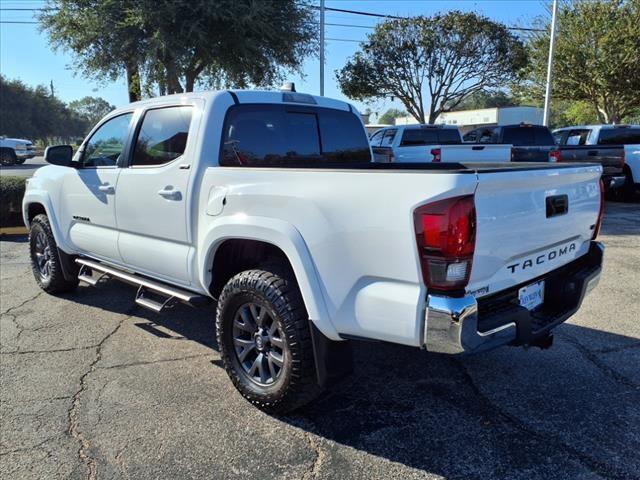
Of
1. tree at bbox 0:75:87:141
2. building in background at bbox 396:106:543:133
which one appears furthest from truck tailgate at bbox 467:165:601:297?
tree at bbox 0:75:87:141

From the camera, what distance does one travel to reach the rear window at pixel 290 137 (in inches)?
145

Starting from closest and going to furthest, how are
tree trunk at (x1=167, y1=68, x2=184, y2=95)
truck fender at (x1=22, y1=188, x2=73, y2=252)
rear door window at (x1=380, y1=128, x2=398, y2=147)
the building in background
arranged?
truck fender at (x1=22, y1=188, x2=73, y2=252)
rear door window at (x1=380, y1=128, x2=398, y2=147)
tree trunk at (x1=167, y1=68, x2=184, y2=95)
the building in background

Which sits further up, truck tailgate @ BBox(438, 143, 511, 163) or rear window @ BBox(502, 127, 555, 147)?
rear window @ BBox(502, 127, 555, 147)

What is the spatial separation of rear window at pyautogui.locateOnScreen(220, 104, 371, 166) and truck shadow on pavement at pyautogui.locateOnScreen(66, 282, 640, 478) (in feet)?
5.15

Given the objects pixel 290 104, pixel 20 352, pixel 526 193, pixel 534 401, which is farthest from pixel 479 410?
pixel 20 352

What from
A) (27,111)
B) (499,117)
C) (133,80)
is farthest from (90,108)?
(133,80)

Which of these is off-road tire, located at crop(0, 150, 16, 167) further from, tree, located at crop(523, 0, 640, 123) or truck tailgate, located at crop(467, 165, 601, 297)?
truck tailgate, located at crop(467, 165, 601, 297)

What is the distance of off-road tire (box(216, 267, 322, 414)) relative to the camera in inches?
115

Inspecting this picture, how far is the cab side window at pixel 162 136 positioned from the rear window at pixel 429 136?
32.2 feet

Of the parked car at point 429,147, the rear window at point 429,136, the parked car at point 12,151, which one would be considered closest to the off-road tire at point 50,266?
the parked car at point 429,147

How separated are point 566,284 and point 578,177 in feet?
2.16

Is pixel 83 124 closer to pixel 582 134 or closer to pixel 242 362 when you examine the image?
pixel 582 134

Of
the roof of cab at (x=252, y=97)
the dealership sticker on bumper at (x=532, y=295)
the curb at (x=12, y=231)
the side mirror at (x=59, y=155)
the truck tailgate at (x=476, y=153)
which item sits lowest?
the curb at (x=12, y=231)

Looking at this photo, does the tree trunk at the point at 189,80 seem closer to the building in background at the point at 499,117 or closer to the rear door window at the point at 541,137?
the rear door window at the point at 541,137
